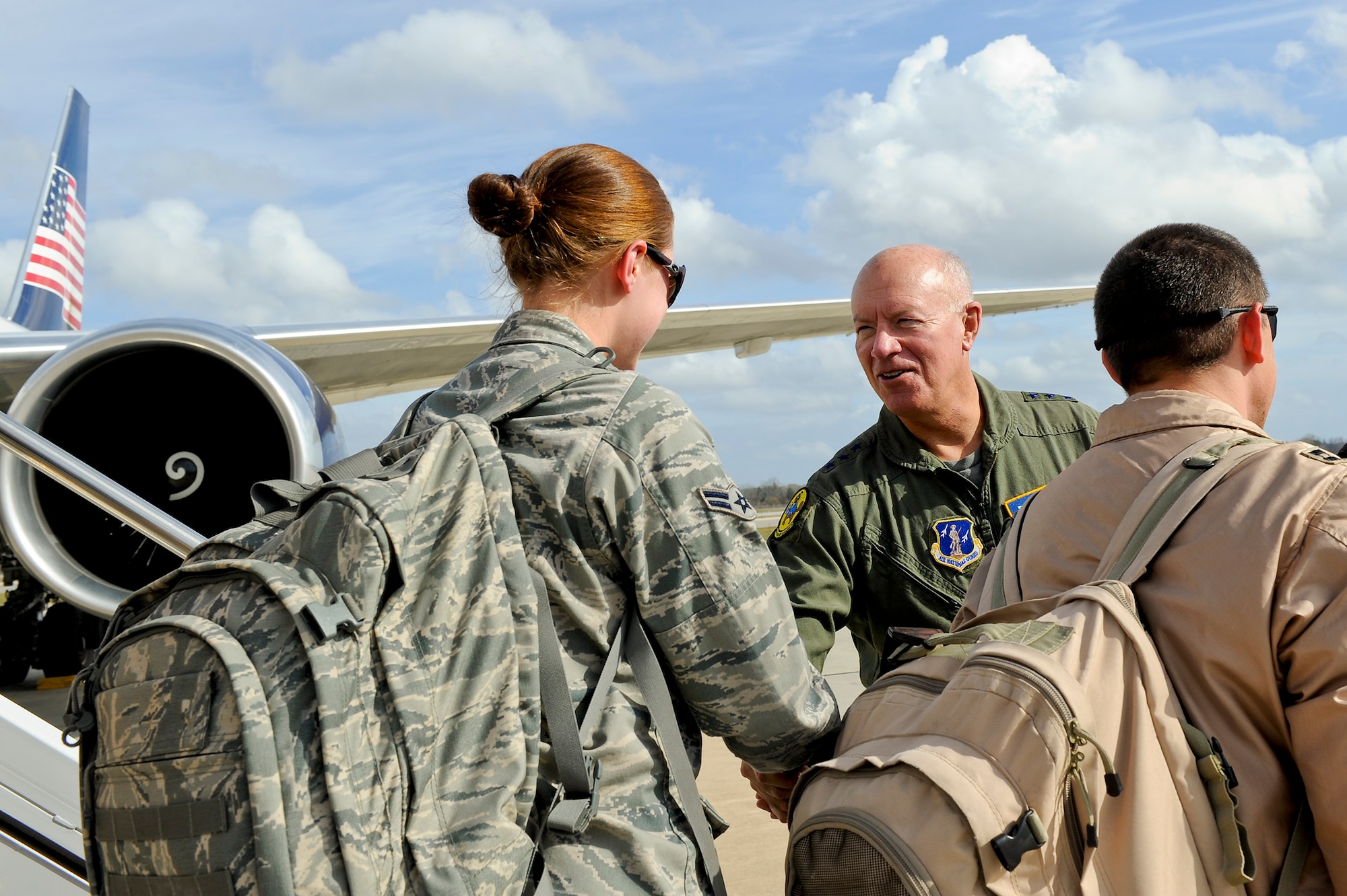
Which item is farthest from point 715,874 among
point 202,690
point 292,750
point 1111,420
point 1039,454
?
point 1039,454

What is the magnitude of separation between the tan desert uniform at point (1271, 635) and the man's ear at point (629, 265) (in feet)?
2.86

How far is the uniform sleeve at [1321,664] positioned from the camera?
128cm

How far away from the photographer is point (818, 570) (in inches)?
101

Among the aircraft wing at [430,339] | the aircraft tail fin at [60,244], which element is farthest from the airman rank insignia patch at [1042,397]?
the aircraft tail fin at [60,244]

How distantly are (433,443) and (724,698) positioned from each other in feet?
1.75

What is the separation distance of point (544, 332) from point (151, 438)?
341 centimetres

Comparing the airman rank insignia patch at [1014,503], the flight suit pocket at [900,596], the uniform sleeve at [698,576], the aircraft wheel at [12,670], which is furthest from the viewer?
the aircraft wheel at [12,670]

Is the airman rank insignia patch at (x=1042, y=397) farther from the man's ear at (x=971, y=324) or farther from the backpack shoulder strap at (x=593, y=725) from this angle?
the backpack shoulder strap at (x=593, y=725)

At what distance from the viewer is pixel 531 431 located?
151 cm

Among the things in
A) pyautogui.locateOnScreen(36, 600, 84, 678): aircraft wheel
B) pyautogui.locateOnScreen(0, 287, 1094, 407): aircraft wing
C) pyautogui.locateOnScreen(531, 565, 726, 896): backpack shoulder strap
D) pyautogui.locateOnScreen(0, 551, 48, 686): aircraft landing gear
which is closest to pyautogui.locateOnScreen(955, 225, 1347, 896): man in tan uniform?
pyautogui.locateOnScreen(531, 565, 726, 896): backpack shoulder strap

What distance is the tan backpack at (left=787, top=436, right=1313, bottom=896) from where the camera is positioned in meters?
1.23

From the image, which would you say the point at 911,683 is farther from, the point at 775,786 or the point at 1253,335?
the point at 1253,335

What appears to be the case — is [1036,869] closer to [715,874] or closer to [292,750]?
[715,874]

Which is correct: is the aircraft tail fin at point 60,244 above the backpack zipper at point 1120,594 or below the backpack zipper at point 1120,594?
above
